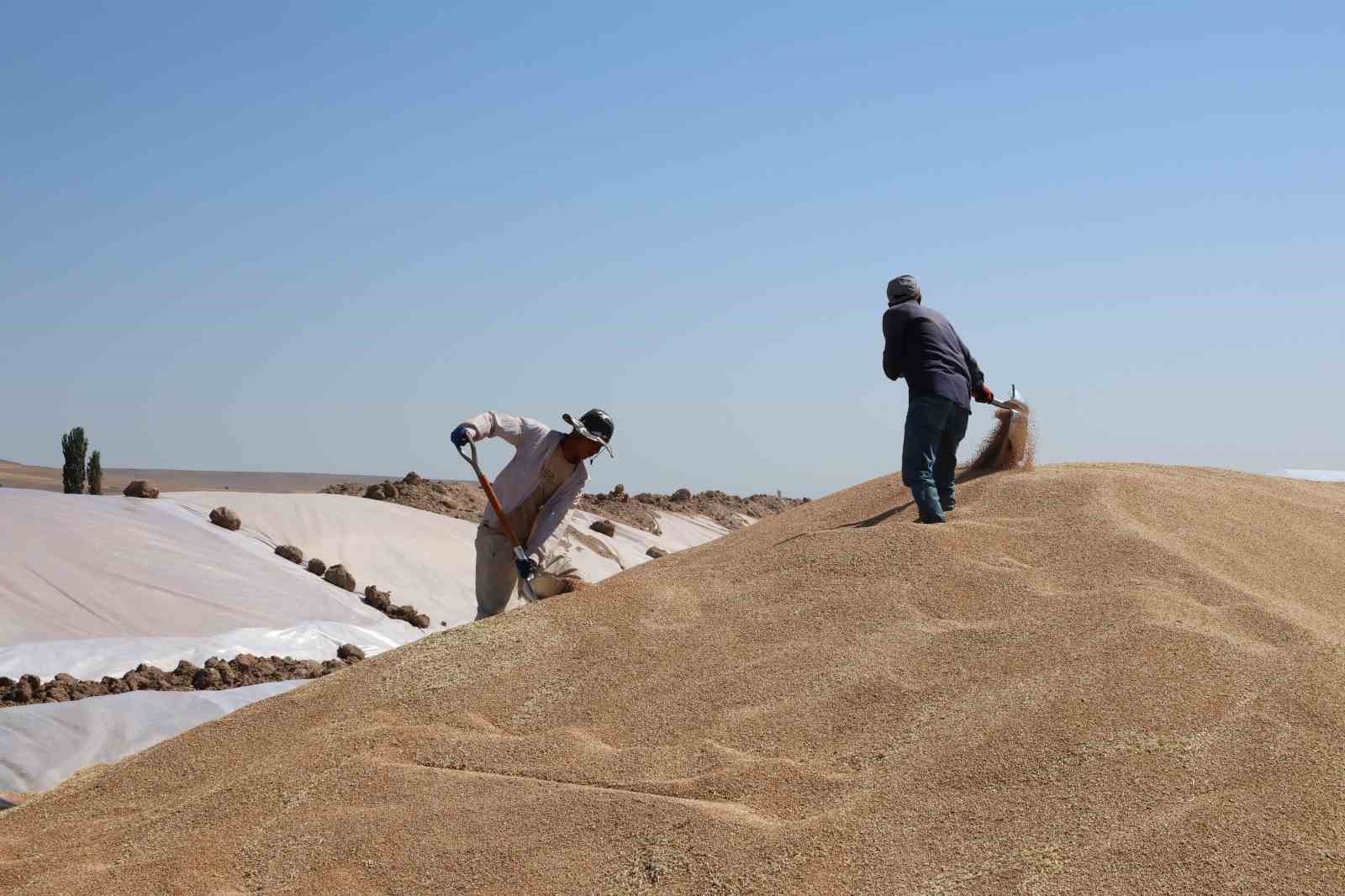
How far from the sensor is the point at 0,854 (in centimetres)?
306

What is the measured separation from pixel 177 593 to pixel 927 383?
4.88m

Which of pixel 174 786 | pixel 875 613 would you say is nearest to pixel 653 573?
pixel 875 613

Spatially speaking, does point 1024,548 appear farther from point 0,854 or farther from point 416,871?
point 0,854

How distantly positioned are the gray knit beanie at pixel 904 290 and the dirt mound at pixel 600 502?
205 inches

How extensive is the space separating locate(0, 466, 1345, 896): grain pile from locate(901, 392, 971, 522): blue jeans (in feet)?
0.87

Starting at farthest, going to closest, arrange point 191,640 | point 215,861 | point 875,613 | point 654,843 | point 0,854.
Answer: point 191,640 < point 875,613 < point 0,854 < point 215,861 < point 654,843

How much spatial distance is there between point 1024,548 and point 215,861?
2479mm

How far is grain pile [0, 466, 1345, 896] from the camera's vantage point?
245 centimetres

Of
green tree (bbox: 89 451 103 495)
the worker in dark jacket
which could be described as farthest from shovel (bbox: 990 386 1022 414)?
green tree (bbox: 89 451 103 495)

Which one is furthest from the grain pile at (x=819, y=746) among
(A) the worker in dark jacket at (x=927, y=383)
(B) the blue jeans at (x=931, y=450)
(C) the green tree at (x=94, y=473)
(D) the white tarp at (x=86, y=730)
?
(C) the green tree at (x=94, y=473)

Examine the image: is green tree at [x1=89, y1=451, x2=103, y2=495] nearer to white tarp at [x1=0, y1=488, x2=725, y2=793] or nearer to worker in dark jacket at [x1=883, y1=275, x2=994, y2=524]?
white tarp at [x1=0, y1=488, x2=725, y2=793]

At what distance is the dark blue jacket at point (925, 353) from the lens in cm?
454

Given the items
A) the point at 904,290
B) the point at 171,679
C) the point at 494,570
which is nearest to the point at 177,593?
the point at 171,679

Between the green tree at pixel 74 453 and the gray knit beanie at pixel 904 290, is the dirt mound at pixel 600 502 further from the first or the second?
the gray knit beanie at pixel 904 290
